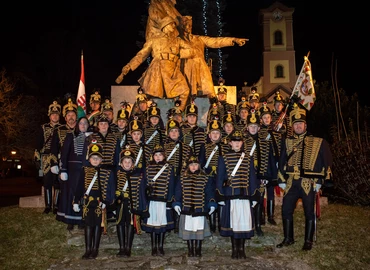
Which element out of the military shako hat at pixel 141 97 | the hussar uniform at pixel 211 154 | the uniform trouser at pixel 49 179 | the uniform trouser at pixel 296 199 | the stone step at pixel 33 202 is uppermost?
the military shako hat at pixel 141 97

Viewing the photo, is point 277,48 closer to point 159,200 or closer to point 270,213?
point 270,213

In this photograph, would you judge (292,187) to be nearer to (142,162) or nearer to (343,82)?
(142,162)

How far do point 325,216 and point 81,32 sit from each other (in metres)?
34.7

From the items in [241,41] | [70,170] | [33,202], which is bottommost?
[33,202]

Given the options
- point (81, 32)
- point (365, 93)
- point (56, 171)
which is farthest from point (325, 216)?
point (81, 32)

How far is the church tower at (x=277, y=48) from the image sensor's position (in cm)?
4625

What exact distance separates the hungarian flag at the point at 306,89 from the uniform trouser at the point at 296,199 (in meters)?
2.63

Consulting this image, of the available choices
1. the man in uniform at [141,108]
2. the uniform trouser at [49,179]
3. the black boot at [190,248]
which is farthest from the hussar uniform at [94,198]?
the man in uniform at [141,108]

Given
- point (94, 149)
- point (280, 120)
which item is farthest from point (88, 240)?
point (280, 120)

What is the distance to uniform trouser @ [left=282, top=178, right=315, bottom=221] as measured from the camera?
7.22 metres

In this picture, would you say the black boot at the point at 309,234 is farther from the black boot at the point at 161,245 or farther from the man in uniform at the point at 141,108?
the man in uniform at the point at 141,108

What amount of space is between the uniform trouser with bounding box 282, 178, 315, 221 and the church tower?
3969cm

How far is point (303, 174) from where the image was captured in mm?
7254

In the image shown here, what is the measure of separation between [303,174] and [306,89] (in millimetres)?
2855
